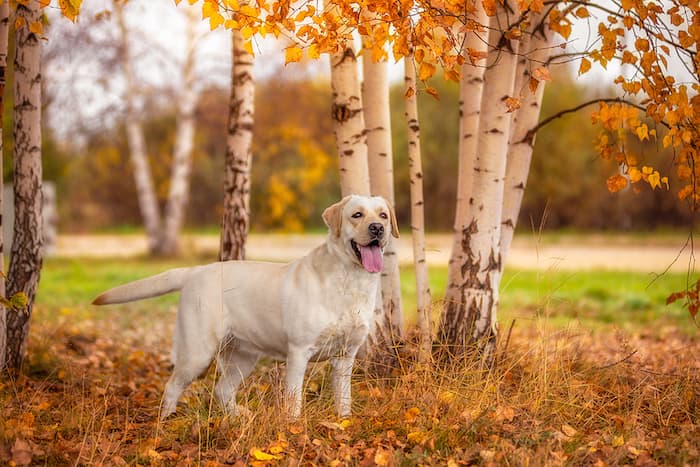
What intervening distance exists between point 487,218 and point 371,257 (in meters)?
1.26

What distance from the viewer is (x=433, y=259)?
2042cm

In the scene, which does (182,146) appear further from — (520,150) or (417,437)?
(417,437)

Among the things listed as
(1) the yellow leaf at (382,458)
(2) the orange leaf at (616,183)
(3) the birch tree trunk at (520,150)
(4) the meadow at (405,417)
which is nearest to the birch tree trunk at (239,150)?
(4) the meadow at (405,417)

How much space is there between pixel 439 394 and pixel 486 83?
231cm

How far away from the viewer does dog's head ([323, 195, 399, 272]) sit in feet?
14.6

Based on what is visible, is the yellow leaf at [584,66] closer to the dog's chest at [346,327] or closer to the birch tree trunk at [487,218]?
the birch tree trunk at [487,218]

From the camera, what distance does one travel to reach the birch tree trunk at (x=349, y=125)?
570 cm

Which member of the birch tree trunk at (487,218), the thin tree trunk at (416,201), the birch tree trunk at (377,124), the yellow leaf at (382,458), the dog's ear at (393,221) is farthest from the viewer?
the birch tree trunk at (377,124)

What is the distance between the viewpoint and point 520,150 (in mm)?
5957

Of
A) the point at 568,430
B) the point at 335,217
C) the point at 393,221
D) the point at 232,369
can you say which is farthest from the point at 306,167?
the point at 568,430

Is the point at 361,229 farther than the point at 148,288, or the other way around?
the point at 148,288

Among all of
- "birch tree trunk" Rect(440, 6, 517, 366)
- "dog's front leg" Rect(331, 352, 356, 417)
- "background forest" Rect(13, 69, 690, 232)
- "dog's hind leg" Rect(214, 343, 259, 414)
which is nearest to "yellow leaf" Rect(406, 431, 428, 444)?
"dog's front leg" Rect(331, 352, 356, 417)

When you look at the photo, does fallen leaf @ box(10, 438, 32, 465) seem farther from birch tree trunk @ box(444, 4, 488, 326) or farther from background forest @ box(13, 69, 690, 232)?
background forest @ box(13, 69, 690, 232)

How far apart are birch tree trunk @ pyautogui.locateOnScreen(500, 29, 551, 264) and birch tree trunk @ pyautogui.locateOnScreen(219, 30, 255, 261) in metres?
2.33
